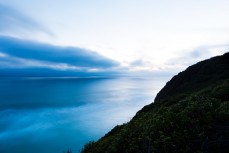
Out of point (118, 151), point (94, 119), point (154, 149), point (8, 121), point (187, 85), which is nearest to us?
point (154, 149)

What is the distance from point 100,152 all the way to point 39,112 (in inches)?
2962

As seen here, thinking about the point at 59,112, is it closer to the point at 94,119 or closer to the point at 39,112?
the point at 39,112

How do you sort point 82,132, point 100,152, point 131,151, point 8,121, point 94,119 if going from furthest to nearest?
1. point 94,119
2. point 8,121
3. point 82,132
4. point 100,152
5. point 131,151

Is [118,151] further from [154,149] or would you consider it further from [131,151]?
[154,149]

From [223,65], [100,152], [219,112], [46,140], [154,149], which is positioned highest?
[223,65]

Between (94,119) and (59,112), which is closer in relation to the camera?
(94,119)

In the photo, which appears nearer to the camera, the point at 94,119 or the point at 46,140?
the point at 46,140

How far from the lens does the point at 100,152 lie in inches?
615

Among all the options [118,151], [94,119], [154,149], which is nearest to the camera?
[154,149]

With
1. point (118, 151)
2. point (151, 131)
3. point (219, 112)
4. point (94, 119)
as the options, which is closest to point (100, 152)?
point (118, 151)

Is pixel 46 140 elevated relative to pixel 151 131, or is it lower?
lower

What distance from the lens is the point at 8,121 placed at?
226ft

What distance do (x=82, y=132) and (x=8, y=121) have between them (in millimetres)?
23129

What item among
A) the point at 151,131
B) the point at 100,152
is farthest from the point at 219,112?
the point at 100,152
